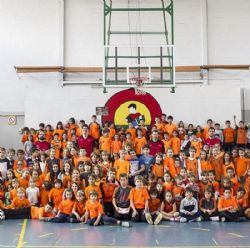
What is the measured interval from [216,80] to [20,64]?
6294mm

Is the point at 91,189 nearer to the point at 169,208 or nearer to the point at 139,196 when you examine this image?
the point at 139,196

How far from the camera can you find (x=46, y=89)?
1316cm

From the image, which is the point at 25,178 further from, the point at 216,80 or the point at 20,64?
the point at 216,80

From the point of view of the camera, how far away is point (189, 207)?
814cm

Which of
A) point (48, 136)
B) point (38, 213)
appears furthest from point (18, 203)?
point (48, 136)

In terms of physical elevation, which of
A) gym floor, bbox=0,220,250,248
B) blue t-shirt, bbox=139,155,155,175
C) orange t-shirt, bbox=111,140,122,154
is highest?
orange t-shirt, bbox=111,140,122,154

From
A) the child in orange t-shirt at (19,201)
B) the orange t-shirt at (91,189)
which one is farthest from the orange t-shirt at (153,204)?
the child in orange t-shirt at (19,201)

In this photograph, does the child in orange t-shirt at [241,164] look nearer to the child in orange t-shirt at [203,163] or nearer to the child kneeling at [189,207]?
the child in orange t-shirt at [203,163]

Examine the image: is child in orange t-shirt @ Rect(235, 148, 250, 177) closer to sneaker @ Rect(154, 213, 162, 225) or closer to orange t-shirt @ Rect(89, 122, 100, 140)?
sneaker @ Rect(154, 213, 162, 225)

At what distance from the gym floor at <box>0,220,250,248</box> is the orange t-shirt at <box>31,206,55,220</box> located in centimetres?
30

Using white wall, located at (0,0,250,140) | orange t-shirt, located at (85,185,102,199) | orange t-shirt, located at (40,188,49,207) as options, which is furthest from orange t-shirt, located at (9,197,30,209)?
white wall, located at (0,0,250,140)

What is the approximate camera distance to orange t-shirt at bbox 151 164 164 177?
9211 millimetres

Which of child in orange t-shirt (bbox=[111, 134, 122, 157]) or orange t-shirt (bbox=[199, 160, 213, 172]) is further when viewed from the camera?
child in orange t-shirt (bbox=[111, 134, 122, 157])

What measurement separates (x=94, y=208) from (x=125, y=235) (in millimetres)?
1184
